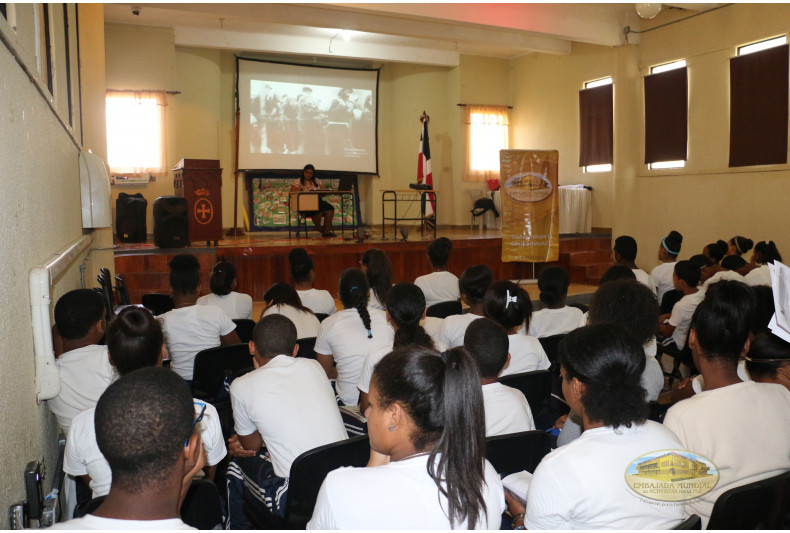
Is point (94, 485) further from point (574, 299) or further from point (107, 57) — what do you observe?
point (107, 57)

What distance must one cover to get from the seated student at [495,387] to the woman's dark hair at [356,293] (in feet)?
2.86

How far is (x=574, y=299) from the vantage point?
7.25m

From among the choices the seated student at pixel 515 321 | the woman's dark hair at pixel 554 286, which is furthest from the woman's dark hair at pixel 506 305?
the woman's dark hair at pixel 554 286

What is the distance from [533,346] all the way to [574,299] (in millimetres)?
4823

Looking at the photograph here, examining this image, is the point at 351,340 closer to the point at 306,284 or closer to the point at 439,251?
the point at 306,284

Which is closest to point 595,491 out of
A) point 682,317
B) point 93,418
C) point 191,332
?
point 93,418

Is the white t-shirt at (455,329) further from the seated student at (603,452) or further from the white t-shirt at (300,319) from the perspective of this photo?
the seated student at (603,452)

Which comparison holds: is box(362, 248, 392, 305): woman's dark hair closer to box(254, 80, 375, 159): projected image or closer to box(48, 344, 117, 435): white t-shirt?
box(48, 344, 117, 435): white t-shirt

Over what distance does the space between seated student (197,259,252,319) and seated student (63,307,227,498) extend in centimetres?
173

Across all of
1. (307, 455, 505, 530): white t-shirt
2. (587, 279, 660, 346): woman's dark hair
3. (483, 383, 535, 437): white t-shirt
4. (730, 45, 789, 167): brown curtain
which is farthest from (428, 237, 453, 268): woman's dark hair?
(730, 45, 789, 167): brown curtain

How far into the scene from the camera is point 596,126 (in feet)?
32.5

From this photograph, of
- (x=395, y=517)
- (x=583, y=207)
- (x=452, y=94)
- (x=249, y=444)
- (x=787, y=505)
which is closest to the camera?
(x=395, y=517)

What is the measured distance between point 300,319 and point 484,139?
8948 millimetres

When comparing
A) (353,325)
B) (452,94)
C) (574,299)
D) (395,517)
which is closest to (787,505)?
(395,517)
